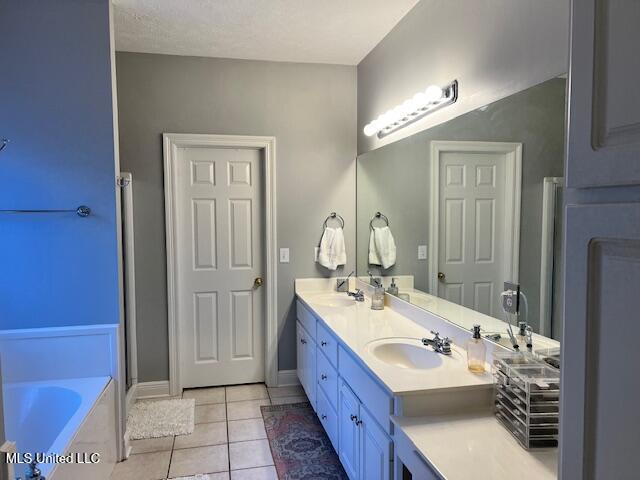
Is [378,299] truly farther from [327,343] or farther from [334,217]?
[334,217]

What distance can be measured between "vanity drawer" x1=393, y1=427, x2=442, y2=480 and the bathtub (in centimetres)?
145

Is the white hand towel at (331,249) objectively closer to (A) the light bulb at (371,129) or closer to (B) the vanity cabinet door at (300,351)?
(B) the vanity cabinet door at (300,351)

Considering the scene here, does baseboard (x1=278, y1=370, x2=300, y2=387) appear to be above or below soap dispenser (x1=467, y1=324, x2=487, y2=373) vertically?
below

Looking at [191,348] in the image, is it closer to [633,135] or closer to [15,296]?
[15,296]

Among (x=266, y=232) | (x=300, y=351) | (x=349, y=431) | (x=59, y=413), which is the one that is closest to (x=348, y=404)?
(x=349, y=431)

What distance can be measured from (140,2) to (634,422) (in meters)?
2.85

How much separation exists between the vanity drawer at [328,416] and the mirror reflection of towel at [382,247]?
0.96 meters

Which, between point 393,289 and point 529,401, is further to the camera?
point 393,289

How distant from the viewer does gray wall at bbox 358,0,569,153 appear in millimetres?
1564

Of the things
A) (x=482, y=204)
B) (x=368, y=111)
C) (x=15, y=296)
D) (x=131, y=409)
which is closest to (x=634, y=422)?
(x=482, y=204)

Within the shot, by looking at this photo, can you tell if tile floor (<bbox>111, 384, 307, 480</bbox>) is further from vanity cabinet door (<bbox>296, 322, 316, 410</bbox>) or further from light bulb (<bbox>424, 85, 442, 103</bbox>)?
light bulb (<bbox>424, 85, 442, 103</bbox>)

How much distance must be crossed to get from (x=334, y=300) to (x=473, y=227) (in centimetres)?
150

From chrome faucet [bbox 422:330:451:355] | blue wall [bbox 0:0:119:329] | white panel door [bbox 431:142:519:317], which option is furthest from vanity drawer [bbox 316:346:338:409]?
blue wall [bbox 0:0:119:329]

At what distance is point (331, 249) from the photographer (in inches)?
139
